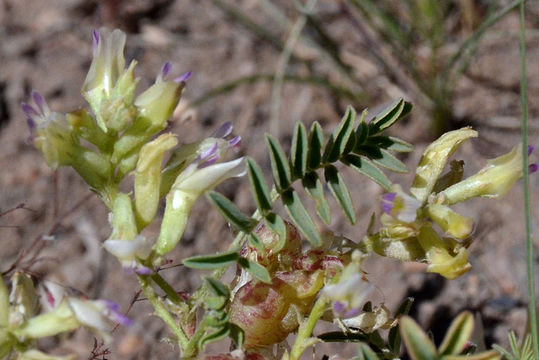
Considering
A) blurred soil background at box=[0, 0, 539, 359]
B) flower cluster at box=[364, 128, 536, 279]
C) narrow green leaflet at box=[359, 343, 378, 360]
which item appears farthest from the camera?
blurred soil background at box=[0, 0, 539, 359]

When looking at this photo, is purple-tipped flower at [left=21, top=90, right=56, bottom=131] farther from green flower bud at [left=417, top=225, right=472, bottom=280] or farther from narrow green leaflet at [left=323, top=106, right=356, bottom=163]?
green flower bud at [left=417, top=225, right=472, bottom=280]

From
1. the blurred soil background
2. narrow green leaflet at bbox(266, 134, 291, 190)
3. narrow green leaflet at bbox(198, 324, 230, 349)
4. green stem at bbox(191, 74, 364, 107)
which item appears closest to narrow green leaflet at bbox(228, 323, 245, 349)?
narrow green leaflet at bbox(198, 324, 230, 349)

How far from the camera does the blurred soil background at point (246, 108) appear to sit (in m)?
2.64

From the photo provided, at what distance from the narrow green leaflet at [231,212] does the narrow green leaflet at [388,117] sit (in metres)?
0.28

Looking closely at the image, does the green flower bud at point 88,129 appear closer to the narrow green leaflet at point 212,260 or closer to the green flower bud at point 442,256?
the narrow green leaflet at point 212,260

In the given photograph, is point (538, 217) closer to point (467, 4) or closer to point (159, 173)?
point (467, 4)

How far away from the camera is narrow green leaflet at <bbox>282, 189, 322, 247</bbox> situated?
3.89ft

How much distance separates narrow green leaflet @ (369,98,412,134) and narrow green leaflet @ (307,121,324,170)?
0.34ft

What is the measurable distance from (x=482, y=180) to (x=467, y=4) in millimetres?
2258

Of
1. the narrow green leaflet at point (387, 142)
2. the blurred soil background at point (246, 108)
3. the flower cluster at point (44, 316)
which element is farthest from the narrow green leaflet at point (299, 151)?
the blurred soil background at point (246, 108)

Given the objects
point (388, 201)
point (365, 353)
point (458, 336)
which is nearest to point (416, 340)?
point (458, 336)

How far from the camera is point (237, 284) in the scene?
1360 mm

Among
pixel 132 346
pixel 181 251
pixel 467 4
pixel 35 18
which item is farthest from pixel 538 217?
pixel 35 18

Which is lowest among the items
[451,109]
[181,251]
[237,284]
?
[181,251]
